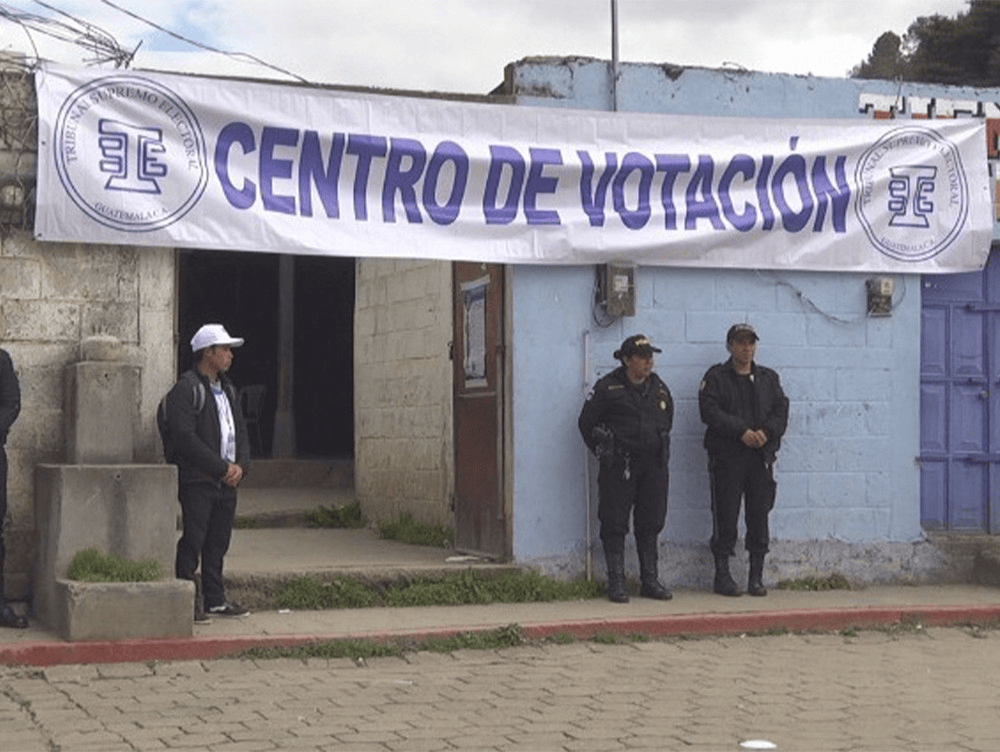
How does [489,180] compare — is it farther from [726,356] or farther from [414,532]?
[414,532]

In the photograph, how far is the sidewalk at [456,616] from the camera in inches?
346

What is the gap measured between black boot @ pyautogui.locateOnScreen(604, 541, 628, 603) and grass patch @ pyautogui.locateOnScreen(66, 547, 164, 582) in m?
3.09

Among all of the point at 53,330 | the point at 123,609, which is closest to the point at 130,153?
the point at 53,330

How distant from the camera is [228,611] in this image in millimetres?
9789

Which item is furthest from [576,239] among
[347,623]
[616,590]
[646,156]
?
[347,623]

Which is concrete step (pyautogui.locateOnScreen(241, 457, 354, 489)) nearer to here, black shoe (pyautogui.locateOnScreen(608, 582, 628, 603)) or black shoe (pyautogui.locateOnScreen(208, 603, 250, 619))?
black shoe (pyautogui.locateOnScreen(608, 582, 628, 603))

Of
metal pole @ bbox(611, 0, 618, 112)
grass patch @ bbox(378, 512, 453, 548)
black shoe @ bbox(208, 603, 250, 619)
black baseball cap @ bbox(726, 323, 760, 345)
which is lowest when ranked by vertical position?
black shoe @ bbox(208, 603, 250, 619)

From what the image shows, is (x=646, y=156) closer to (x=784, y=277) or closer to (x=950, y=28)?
(x=784, y=277)

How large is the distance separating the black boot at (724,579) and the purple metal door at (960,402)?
6.25ft

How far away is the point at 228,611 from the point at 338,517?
478 cm

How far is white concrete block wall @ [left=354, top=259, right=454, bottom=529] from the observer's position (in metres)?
13.0

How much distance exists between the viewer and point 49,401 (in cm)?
974

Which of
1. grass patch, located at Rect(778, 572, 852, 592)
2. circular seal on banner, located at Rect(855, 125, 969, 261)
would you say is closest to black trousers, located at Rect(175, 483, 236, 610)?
grass patch, located at Rect(778, 572, 852, 592)

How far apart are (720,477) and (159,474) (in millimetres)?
3890
